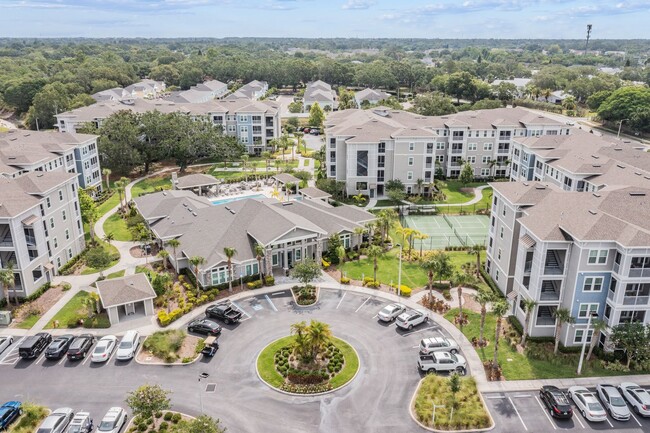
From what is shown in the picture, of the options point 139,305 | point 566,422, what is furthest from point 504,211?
point 139,305

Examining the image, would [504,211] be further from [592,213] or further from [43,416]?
[43,416]

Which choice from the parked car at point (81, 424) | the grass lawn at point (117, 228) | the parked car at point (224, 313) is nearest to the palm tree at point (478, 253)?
the parked car at point (224, 313)

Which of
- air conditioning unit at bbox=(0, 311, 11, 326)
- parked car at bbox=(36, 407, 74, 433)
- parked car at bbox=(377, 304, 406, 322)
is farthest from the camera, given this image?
parked car at bbox=(377, 304, 406, 322)

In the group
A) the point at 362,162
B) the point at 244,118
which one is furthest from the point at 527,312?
the point at 244,118

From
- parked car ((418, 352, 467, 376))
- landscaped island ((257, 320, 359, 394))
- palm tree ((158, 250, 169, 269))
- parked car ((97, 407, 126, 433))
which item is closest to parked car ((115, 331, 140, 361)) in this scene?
parked car ((97, 407, 126, 433))

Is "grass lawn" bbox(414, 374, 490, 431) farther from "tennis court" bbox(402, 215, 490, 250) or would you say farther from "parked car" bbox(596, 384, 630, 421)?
"tennis court" bbox(402, 215, 490, 250)

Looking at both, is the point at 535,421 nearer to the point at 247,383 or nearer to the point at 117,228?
the point at 247,383

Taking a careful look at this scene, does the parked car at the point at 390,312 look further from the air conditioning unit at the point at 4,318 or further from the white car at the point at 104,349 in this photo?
the air conditioning unit at the point at 4,318
